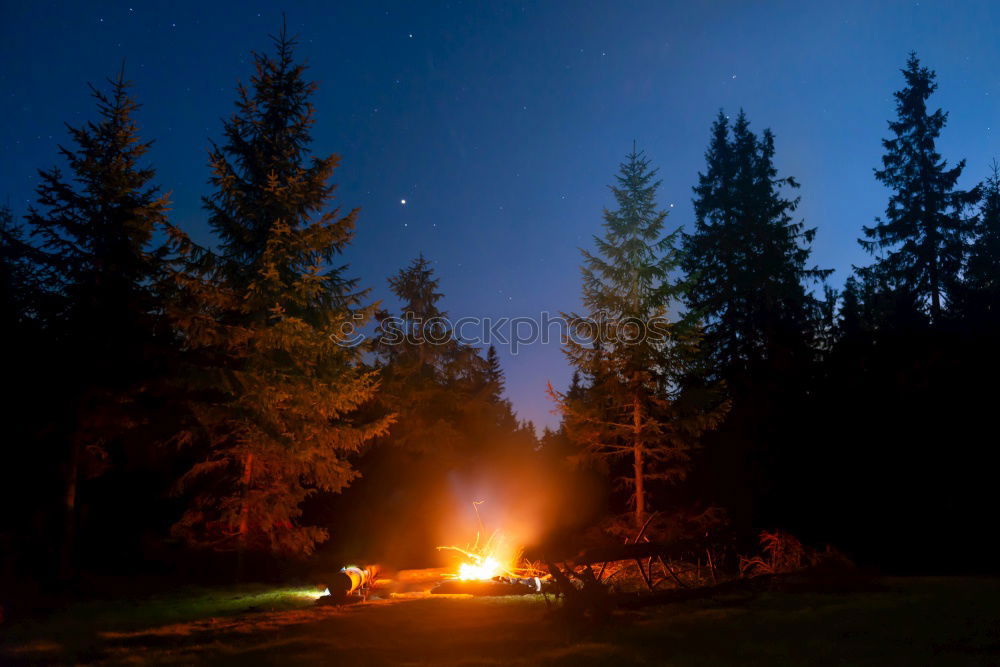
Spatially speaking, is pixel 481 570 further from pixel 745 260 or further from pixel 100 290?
pixel 745 260

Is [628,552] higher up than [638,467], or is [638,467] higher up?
[638,467]

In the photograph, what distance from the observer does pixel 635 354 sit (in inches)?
794

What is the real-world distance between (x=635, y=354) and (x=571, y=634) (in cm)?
1303

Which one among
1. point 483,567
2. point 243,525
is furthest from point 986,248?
point 243,525

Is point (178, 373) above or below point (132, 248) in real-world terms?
below

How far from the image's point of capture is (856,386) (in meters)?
20.2

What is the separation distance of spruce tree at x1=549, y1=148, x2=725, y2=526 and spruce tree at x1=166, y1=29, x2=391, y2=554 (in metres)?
6.87

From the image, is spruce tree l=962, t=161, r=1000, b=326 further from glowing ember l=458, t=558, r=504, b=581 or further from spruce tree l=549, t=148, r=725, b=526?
glowing ember l=458, t=558, r=504, b=581

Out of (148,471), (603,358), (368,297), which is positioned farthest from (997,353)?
(148,471)

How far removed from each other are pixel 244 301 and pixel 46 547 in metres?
8.70

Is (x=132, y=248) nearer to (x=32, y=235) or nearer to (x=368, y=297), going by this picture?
(x=32, y=235)

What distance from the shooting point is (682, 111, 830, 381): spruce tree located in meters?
27.5

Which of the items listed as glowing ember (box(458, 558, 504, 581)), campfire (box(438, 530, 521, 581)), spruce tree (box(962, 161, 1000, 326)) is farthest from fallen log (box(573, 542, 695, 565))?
spruce tree (box(962, 161, 1000, 326))

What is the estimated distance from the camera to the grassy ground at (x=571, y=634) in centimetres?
649
